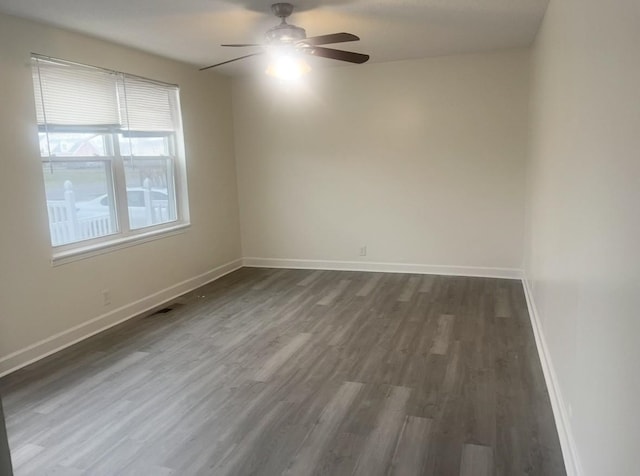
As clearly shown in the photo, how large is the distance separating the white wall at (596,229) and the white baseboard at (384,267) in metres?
2.37

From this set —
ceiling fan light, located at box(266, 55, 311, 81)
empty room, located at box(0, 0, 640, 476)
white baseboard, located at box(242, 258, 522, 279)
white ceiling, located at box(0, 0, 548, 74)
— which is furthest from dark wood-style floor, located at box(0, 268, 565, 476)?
white ceiling, located at box(0, 0, 548, 74)

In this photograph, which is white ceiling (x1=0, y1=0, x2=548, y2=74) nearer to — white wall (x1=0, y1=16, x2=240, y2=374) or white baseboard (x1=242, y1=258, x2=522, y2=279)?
white wall (x1=0, y1=16, x2=240, y2=374)

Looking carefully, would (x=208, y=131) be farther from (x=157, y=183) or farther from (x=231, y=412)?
(x=231, y=412)

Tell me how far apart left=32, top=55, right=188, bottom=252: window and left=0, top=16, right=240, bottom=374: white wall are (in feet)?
0.38

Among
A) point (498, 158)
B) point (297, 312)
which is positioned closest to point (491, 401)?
point (297, 312)

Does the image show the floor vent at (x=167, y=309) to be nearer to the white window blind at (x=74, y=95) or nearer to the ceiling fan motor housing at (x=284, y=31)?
the white window blind at (x=74, y=95)

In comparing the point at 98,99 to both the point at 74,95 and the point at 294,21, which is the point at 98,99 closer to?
the point at 74,95

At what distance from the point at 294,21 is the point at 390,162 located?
7.60 ft

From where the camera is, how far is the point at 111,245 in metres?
4.22

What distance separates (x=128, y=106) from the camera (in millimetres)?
4422

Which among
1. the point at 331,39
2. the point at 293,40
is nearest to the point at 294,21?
the point at 293,40

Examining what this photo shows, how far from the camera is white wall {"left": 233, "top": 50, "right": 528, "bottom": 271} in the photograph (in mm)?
5215

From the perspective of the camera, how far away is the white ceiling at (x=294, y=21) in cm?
326

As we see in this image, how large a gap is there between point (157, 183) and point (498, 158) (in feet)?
12.1
